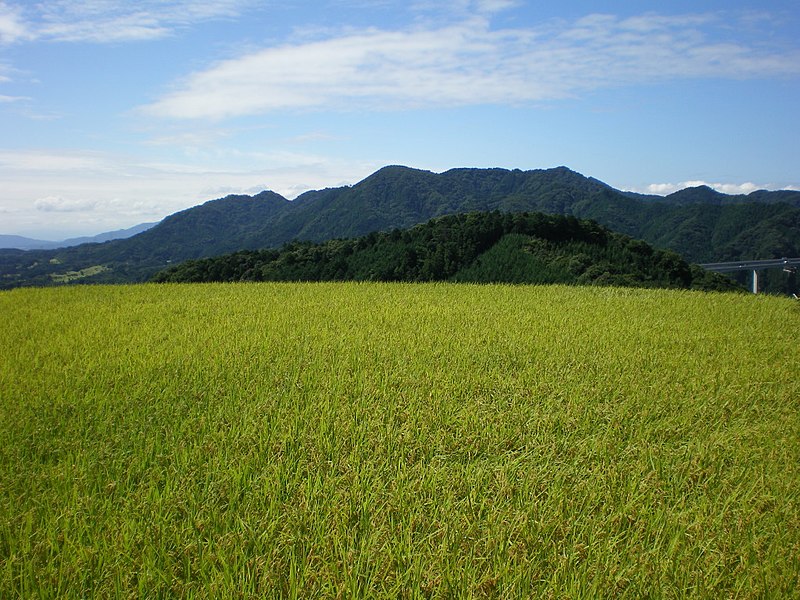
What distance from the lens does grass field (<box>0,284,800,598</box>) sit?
2760mm

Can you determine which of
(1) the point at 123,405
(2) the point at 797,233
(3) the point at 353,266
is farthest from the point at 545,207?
(1) the point at 123,405

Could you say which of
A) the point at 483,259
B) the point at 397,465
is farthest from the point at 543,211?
the point at 397,465

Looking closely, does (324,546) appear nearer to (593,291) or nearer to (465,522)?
(465,522)

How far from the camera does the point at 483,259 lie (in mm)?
40531

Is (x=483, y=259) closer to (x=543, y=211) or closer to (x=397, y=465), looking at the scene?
(x=397, y=465)

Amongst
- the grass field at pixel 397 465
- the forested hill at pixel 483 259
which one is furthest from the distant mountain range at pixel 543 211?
the grass field at pixel 397 465

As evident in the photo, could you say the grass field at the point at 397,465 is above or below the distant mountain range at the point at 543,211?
below

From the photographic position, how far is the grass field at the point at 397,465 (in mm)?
2760

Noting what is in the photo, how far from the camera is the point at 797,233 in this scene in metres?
109

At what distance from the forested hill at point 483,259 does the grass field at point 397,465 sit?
25314mm

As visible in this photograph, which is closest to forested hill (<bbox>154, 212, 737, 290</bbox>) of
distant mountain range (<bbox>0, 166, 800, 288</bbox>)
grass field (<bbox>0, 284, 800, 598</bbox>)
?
grass field (<bbox>0, 284, 800, 598</bbox>)

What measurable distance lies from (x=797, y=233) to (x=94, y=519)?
451 feet

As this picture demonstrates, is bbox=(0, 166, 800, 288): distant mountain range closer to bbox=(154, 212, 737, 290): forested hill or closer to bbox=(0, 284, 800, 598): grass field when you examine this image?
bbox=(154, 212, 737, 290): forested hill

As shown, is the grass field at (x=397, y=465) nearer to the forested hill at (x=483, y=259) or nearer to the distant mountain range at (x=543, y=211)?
the forested hill at (x=483, y=259)
